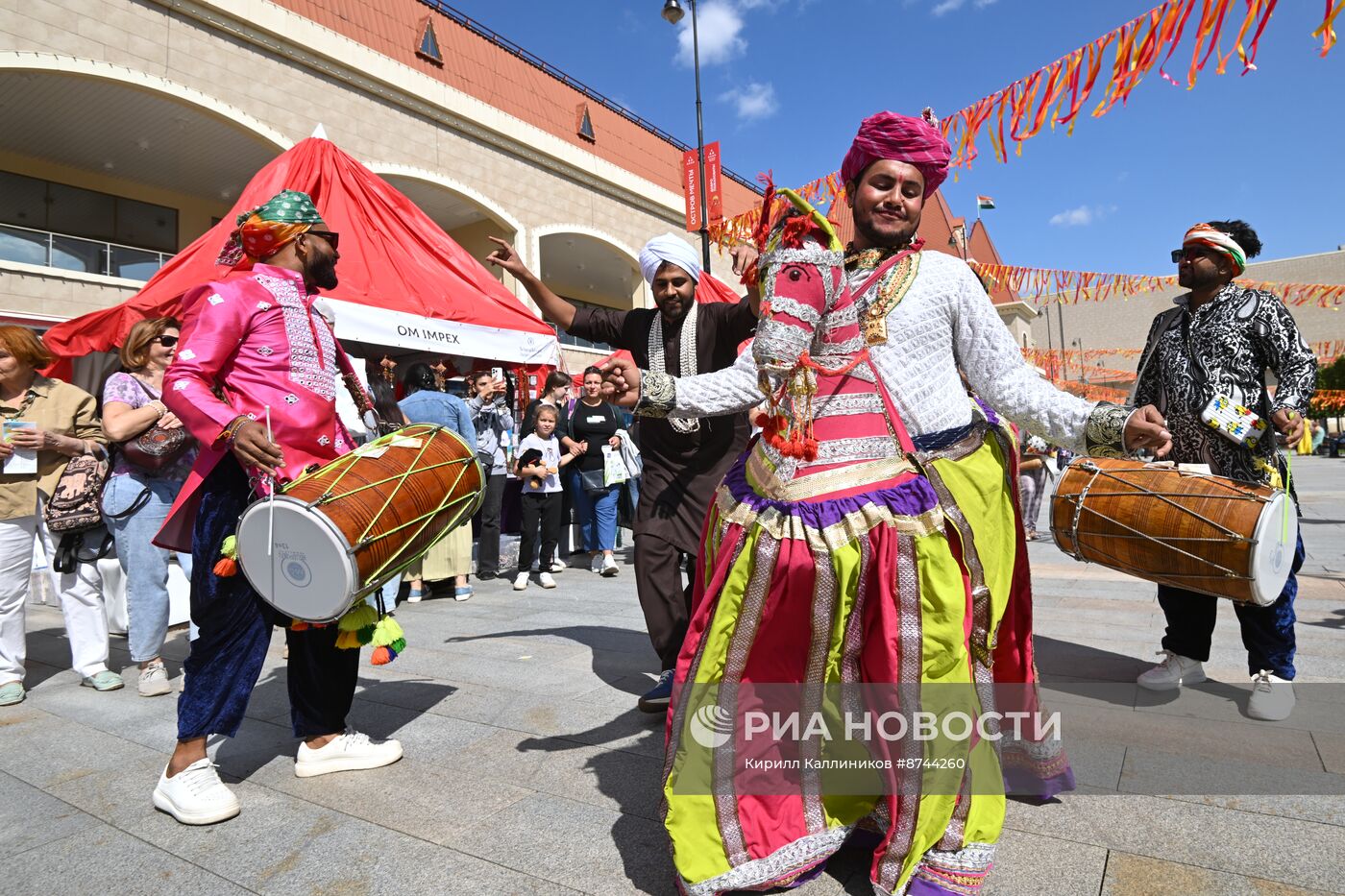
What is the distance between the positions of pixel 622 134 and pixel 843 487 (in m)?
20.8

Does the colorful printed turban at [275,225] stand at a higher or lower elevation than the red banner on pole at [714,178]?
lower

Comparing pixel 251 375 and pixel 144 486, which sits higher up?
pixel 251 375

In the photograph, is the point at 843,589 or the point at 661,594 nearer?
the point at 843,589

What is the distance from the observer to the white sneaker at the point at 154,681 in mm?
3680

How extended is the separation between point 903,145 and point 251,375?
2.05m

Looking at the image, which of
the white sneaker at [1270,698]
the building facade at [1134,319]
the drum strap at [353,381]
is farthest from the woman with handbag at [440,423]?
the building facade at [1134,319]

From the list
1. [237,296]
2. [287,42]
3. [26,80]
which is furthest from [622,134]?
[237,296]

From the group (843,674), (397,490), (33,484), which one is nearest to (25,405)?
(33,484)

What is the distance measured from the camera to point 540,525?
7023mm

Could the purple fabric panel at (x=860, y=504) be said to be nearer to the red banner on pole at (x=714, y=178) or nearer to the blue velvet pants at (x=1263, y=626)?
the blue velvet pants at (x=1263, y=626)

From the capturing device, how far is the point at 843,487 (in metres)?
1.78

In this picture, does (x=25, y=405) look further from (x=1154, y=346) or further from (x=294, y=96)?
(x=294, y=96)

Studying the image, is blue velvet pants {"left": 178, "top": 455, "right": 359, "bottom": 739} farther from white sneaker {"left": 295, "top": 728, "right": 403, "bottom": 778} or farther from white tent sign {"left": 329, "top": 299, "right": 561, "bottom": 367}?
white tent sign {"left": 329, "top": 299, "right": 561, "bottom": 367}

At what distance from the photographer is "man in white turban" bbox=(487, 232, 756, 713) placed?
3.12 meters
